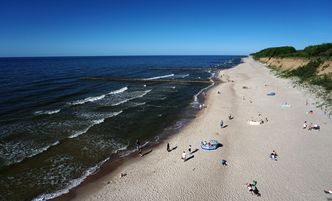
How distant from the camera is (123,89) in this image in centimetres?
5491

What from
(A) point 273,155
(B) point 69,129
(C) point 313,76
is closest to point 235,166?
(A) point 273,155

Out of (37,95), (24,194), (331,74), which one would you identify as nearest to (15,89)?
(37,95)

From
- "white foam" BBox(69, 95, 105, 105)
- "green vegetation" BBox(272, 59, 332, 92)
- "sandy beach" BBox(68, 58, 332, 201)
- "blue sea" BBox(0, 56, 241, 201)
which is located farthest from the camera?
"green vegetation" BBox(272, 59, 332, 92)

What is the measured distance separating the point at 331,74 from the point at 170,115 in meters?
34.4

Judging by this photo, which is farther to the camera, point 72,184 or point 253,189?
point 72,184

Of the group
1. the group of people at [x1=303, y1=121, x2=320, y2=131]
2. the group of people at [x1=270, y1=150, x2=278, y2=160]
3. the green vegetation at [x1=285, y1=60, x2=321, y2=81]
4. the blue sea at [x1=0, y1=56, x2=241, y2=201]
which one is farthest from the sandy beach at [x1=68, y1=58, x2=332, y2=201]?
the green vegetation at [x1=285, y1=60, x2=321, y2=81]

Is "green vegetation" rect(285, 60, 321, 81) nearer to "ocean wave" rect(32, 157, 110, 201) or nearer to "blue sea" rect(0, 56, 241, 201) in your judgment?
"blue sea" rect(0, 56, 241, 201)

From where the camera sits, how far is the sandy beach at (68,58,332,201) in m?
16.2

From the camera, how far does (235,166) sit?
19.5 meters

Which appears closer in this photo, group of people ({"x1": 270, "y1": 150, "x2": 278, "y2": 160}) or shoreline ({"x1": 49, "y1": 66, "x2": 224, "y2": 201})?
shoreline ({"x1": 49, "y1": 66, "x2": 224, "y2": 201})

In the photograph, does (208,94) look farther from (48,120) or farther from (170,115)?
(48,120)

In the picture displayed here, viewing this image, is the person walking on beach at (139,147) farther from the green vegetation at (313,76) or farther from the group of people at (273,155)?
the green vegetation at (313,76)

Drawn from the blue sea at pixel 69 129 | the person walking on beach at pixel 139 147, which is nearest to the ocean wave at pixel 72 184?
the blue sea at pixel 69 129

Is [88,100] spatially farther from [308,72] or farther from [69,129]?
[308,72]
